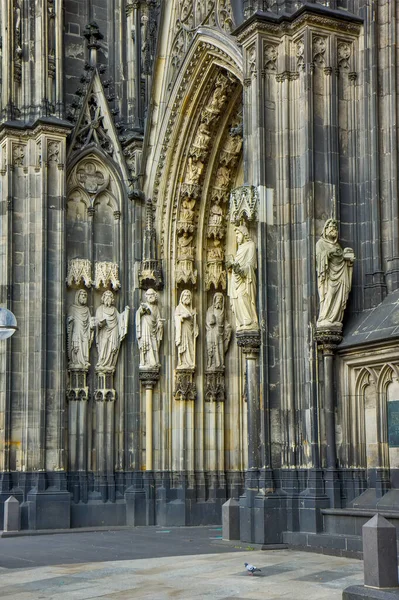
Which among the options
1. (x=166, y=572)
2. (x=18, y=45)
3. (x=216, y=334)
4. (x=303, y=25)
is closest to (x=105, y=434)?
(x=216, y=334)

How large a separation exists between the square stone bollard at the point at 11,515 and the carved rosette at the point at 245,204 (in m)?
8.89

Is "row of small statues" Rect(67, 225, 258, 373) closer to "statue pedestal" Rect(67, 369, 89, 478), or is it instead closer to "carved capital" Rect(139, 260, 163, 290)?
"carved capital" Rect(139, 260, 163, 290)

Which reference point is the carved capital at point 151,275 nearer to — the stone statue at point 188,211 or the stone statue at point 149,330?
the stone statue at point 149,330

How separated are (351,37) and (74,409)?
39.9 feet

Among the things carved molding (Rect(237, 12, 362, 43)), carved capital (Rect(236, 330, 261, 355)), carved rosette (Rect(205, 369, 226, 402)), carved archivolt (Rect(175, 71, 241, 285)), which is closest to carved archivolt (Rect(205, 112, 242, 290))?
carved archivolt (Rect(175, 71, 241, 285))

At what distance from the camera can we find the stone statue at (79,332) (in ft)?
88.0

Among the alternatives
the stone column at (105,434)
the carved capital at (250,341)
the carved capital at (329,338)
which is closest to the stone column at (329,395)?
the carved capital at (329,338)

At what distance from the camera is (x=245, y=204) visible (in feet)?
Result: 66.7

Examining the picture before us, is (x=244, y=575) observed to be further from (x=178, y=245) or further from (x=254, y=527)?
(x=178, y=245)

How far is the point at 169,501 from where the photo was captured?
1021 inches

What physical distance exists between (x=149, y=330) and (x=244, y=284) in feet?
22.5

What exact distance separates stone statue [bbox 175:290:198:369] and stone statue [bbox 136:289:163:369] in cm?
65

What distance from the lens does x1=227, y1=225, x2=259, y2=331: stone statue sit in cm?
2023

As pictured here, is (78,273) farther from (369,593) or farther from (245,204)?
(369,593)
